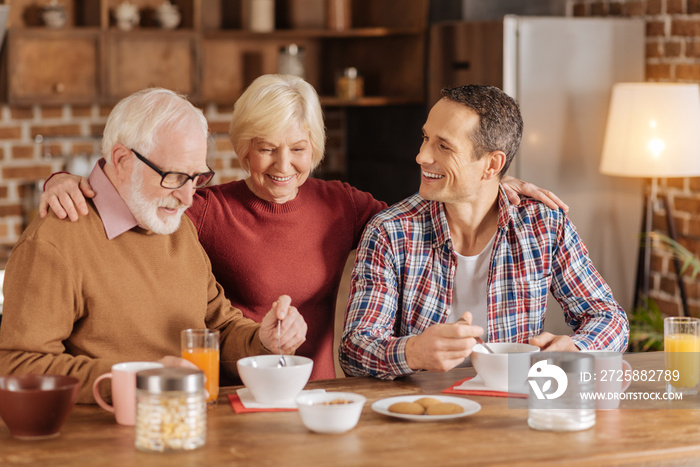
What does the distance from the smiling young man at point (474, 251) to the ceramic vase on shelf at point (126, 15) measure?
2240 mm

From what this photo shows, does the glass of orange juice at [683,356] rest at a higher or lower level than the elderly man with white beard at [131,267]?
lower

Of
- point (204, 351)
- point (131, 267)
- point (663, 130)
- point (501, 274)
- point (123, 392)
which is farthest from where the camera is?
point (663, 130)

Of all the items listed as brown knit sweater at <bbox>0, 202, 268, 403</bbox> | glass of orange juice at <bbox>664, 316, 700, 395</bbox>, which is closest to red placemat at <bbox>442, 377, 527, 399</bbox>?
glass of orange juice at <bbox>664, 316, 700, 395</bbox>

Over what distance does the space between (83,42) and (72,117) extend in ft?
1.27

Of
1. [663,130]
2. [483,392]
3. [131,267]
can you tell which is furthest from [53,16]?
[483,392]

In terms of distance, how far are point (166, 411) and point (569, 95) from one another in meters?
2.89

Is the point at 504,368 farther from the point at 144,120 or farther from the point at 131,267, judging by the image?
the point at 144,120

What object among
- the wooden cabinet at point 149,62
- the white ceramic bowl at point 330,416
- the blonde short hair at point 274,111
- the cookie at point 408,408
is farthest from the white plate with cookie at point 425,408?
the wooden cabinet at point 149,62

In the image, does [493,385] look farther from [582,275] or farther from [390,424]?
[582,275]

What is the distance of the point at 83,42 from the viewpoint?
407cm

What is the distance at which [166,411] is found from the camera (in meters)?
1.46

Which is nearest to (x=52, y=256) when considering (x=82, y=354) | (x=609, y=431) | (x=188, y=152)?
(x=82, y=354)

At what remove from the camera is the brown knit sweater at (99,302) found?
1.74m

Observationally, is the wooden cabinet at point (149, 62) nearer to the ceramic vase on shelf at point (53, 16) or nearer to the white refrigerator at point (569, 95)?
the ceramic vase on shelf at point (53, 16)
